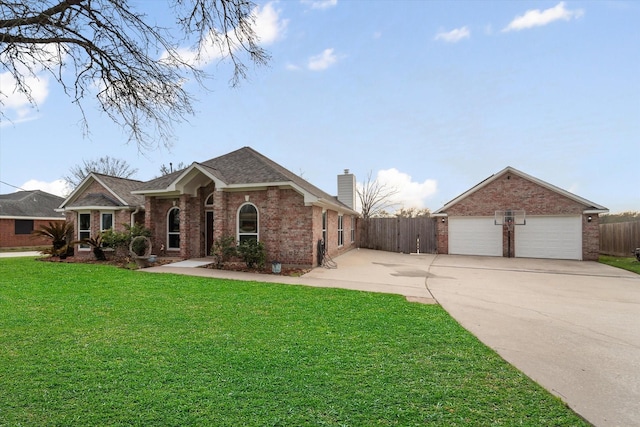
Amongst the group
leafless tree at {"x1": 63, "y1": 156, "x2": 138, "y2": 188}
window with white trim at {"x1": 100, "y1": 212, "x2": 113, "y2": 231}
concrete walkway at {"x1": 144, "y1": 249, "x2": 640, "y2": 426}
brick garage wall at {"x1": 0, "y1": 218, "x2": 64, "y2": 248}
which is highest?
leafless tree at {"x1": 63, "y1": 156, "x2": 138, "y2": 188}

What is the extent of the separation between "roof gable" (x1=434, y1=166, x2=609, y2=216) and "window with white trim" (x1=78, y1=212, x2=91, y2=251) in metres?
18.6

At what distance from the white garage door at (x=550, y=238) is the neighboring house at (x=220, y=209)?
32.0ft

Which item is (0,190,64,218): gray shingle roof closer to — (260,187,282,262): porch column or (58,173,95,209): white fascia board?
(58,173,95,209): white fascia board

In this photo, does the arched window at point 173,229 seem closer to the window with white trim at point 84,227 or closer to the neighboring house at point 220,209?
the neighboring house at point 220,209

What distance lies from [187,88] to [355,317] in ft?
15.7

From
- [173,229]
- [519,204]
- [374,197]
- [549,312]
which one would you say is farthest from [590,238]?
[173,229]

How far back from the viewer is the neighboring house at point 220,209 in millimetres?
11648

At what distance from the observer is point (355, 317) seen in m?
5.51

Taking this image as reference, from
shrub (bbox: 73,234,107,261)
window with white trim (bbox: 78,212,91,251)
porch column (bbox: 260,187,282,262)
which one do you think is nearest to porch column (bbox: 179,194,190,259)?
porch column (bbox: 260,187,282,262)

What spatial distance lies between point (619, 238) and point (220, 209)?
20313 mm

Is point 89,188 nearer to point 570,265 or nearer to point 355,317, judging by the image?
point 355,317

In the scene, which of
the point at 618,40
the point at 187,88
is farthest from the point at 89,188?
the point at 618,40

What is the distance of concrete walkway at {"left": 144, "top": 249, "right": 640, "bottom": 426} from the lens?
3257mm

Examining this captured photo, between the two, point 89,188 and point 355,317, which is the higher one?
point 89,188
